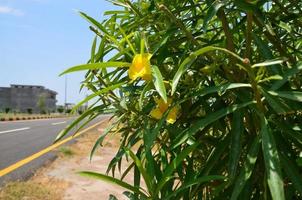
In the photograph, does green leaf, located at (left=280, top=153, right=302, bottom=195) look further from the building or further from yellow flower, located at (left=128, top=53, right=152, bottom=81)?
→ the building

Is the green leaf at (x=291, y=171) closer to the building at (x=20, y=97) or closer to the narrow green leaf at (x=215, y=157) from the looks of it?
the narrow green leaf at (x=215, y=157)

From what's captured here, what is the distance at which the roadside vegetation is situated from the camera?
2.64ft

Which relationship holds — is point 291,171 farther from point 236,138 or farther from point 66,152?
point 66,152

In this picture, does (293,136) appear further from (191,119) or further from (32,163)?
(32,163)

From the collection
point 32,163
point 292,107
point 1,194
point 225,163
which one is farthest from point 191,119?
point 32,163

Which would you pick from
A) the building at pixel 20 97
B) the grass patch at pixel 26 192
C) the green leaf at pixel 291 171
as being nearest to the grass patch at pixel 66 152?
the grass patch at pixel 26 192

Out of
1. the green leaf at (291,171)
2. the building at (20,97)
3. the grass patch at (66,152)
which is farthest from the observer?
the building at (20,97)

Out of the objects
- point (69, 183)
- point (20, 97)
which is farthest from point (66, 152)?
point (20, 97)

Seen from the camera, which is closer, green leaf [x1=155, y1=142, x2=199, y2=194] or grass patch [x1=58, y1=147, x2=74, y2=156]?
green leaf [x1=155, y1=142, x2=199, y2=194]

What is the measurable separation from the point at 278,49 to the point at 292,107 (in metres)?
0.21

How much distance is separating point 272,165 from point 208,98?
301 millimetres

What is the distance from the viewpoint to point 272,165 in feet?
2.40

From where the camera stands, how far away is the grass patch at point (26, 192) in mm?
4121

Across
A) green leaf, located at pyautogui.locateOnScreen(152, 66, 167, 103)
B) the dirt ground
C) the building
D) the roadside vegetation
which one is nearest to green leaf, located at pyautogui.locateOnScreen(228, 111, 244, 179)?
Result: the roadside vegetation
